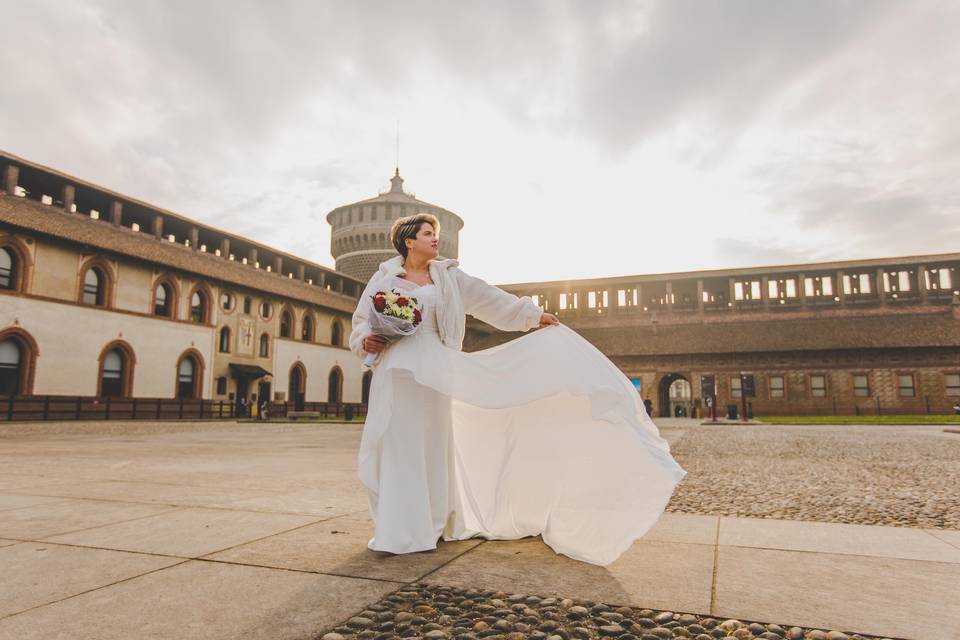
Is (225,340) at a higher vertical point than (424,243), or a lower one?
higher

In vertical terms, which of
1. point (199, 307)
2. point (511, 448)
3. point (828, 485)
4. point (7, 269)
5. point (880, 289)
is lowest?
point (828, 485)

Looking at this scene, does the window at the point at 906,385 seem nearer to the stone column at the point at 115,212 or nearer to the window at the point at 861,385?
the window at the point at 861,385

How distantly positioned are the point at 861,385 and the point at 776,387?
4904 mm

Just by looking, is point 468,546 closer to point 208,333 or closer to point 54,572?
point 54,572

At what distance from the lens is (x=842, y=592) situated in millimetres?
2250

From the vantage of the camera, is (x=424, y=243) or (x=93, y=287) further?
(x=93, y=287)

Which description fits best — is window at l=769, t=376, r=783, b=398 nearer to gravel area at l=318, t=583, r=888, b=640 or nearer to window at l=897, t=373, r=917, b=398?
window at l=897, t=373, r=917, b=398

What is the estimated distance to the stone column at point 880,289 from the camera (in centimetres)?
4114

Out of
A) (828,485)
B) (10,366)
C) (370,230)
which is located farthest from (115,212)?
(828,485)

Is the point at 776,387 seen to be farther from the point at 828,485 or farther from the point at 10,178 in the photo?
the point at 10,178

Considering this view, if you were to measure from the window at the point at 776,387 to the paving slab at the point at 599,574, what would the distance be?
4024cm

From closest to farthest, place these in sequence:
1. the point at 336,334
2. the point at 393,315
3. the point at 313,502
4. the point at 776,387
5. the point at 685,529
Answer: the point at 393,315
the point at 685,529
the point at 313,502
the point at 776,387
the point at 336,334

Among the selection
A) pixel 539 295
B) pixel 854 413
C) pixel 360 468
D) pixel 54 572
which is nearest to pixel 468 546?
pixel 360 468

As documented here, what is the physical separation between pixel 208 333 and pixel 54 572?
30.4 metres
